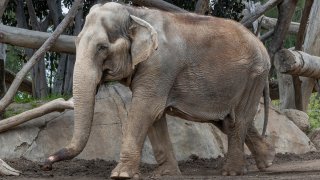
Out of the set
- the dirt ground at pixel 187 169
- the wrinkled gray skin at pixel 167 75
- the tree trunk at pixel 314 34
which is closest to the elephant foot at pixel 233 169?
the wrinkled gray skin at pixel 167 75

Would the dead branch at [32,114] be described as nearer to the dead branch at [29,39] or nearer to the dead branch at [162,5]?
the dead branch at [29,39]

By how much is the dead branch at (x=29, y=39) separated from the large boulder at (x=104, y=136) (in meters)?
0.76

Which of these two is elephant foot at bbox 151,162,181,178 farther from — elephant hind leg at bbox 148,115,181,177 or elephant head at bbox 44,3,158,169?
elephant head at bbox 44,3,158,169

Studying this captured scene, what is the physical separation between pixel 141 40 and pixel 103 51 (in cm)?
42

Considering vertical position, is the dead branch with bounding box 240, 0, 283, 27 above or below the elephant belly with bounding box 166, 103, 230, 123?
above

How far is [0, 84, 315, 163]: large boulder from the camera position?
392 inches

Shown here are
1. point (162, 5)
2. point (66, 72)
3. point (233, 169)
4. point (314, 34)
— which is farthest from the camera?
point (314, 34)

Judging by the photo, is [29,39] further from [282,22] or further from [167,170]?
[282,22]

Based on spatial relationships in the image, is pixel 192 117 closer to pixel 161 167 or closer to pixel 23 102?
pixel 161 167

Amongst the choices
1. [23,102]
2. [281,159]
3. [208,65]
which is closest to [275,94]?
[281,159]

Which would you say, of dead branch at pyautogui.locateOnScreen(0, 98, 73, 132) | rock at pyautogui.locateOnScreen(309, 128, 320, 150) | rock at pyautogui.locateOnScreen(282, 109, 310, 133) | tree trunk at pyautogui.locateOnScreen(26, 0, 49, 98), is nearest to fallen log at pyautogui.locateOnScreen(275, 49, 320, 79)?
rock at pyautogui.locateOnScreen(282, 109, 310, 133)

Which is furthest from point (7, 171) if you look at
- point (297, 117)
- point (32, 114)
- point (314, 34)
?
point (314, 34)

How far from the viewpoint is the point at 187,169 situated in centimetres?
999

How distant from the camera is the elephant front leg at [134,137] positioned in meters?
7.93
